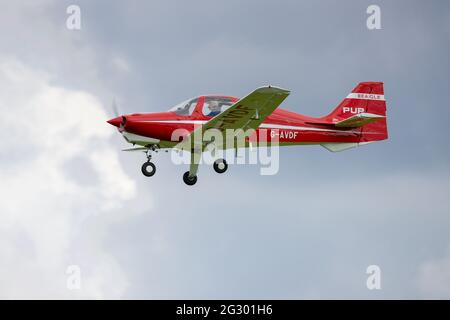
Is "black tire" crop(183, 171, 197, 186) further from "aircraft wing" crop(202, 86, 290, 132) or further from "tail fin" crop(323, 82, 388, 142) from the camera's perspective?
"tail fin" crop(323, 82, 388, 142)

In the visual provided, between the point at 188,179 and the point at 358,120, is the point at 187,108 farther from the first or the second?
the point at 358,120

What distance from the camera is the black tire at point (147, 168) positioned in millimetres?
21391

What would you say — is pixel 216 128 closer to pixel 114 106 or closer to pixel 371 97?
pixel 114 106

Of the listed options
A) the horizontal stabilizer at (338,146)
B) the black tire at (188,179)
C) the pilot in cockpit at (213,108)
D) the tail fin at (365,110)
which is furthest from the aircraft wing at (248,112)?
the tail fin at (365,110)

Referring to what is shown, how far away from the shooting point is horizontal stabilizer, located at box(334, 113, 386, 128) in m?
23.6

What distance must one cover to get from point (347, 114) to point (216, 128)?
5965 millimetres

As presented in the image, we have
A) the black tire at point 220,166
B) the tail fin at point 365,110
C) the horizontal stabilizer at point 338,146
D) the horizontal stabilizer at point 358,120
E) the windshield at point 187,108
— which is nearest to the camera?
the windshield at point 187,108

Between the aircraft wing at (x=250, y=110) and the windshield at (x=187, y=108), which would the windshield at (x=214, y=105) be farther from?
the aircraft wing at (x=250, y=110)

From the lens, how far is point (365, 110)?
84.1ft

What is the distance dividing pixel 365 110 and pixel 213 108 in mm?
6435

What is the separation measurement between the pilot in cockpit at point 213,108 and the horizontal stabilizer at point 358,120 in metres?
4.53

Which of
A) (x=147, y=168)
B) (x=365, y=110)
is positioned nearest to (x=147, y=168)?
(x=147, y=168)

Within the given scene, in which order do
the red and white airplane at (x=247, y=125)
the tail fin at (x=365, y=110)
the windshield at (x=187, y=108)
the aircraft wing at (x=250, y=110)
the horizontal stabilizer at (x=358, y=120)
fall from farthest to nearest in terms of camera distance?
the tail fin at (x=365, y=110) < the horizontal stabilizer at (x=358, y=120) < the windshield at (x=187, y=108) < the red and white airplane at (x=247, y=125) < the aircraft wing at (x=250, y=110)

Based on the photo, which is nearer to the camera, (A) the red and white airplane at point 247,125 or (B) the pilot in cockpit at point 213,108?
(A) the red and white airplane at point 247,125
